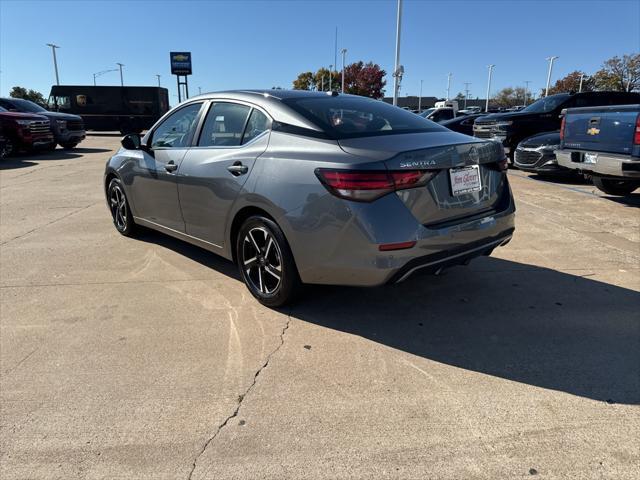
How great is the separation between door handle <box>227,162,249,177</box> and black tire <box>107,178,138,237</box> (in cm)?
237

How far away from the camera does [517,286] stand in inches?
167

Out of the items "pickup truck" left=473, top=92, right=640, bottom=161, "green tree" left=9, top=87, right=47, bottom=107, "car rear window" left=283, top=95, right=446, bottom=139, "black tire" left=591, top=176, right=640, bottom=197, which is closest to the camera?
"car rear window" left=283, top=95, right=446, bottom=139

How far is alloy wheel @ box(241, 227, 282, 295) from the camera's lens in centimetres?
359

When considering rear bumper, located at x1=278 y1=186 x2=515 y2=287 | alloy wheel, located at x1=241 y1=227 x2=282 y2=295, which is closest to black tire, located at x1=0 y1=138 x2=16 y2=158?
alloy wheel, located at x1=241 y1=227 x2=282 y2=295

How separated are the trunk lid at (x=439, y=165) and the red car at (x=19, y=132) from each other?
15.7 metres

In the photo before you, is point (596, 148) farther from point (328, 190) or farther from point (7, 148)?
point (7, 148)

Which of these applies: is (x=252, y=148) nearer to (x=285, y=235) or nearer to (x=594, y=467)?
(x=285, y=235)

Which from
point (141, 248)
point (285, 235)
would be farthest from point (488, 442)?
point (141, 248)

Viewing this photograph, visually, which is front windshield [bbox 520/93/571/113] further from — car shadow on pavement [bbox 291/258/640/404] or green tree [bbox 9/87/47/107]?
green tree [bbox 9/87/47/107]

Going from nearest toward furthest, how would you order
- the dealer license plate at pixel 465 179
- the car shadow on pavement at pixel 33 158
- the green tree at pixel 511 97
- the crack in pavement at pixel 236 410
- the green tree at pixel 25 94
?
1. the crack in pavement at pixel 236 410
2. the dealer license plate at pixel 465 179
3. the car shadow on pavement at pixel 33 158
4. the green tree at pixel 25 94
5. the green tree at pixel 511 97

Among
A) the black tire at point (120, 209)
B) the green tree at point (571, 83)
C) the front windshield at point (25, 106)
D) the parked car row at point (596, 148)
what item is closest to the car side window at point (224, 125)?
the black tire at point (120, 209)

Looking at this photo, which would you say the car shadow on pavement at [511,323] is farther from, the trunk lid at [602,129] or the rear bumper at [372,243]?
the trunk lid at [602,129]

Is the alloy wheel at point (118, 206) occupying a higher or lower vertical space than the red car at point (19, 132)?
lower

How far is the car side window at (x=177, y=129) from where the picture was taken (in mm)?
4488
